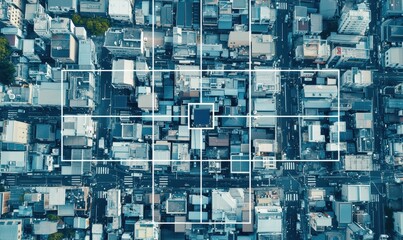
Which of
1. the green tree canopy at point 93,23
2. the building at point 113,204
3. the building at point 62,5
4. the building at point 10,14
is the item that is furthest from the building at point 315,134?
the building at point 10,14

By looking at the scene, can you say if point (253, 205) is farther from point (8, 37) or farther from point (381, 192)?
point (8, 37)

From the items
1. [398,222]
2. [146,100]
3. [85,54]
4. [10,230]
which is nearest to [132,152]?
[146,100]

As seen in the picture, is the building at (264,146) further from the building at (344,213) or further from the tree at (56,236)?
the tree at (56,236)

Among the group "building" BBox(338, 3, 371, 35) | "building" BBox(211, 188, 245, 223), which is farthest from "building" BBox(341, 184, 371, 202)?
"building" BBox(338, 3, 371, 35)

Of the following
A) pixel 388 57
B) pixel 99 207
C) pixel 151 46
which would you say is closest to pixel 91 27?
pixel 151 46

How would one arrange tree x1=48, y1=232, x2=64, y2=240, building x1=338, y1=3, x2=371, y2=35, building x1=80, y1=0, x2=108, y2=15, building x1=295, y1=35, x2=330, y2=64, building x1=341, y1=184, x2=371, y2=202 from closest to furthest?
building x1=338, y1=3, x2=371, y2=35 < tree x1=48, y1=232, x2=64, y2=240 < building x1=341, y1=184, x2=371, y2=202 < building x1=295, y1=35, x2=330, y2=64 < building x1=80, y1=0, x2=108, y2=15

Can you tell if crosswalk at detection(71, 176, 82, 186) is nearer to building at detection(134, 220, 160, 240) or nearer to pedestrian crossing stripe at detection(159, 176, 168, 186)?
building at detection(134, 220, 160, 240)
